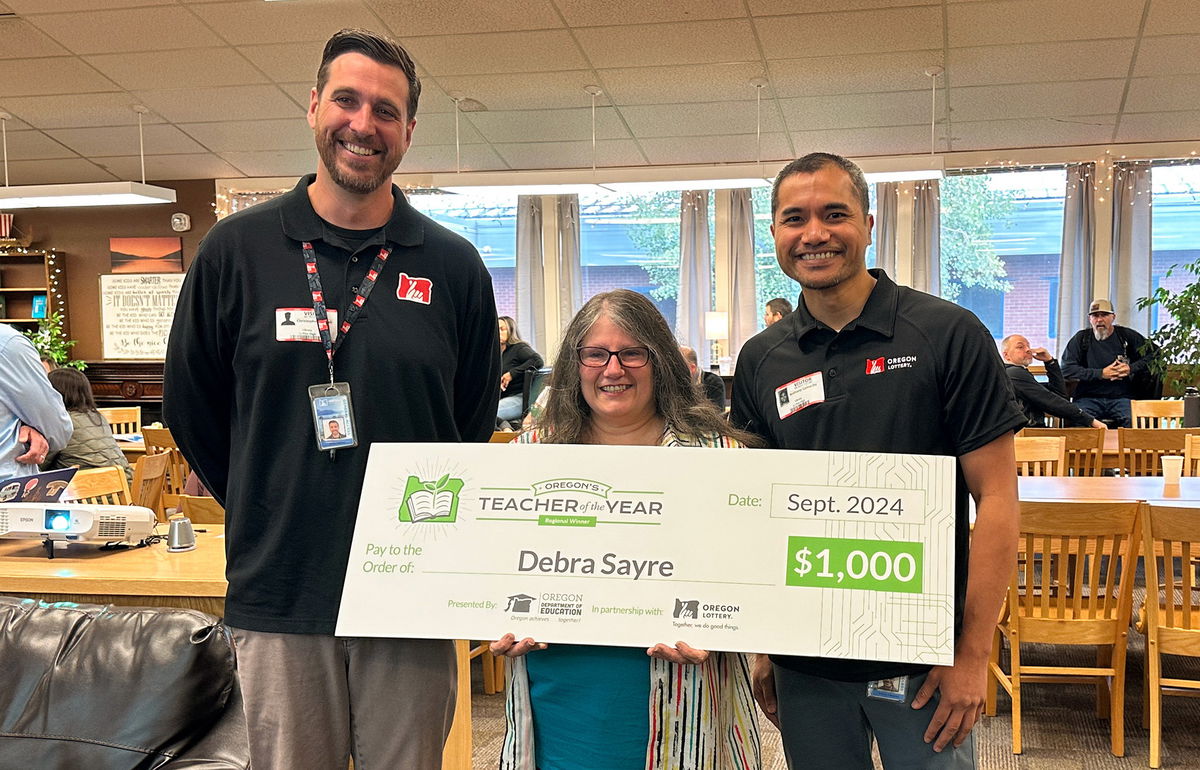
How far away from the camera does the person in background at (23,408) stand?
3535 millimetres

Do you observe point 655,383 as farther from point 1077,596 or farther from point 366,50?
point 1077,596

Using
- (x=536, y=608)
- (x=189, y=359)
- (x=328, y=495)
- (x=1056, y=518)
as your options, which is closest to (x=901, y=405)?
(x=536, y=608)

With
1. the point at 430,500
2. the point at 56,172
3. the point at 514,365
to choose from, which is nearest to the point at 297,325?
the point at 430,500

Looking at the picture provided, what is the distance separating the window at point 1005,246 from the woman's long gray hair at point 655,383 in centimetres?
896

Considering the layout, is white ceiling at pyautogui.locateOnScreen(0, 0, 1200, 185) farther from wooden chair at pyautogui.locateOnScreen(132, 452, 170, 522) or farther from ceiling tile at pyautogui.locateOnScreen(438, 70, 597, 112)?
wooden chair at pyautogui.locateOnScreen(132, 452, 170, 522)

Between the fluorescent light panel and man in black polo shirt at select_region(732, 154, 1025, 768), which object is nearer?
man in black polo shirt at select_region(732, 154, 1025, 768)

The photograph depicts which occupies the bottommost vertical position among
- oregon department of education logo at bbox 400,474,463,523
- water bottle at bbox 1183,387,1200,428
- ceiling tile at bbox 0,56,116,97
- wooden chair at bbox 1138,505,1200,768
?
wooden chair at bbox 1138,505,1200,768

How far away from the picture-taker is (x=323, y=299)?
1.75 m

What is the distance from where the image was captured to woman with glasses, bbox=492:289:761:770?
170 cm

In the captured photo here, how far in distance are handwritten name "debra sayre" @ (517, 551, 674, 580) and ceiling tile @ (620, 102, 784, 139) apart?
7186 mm

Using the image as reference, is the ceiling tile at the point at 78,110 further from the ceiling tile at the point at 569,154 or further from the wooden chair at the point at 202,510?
the wooden chair at the point at 202,510

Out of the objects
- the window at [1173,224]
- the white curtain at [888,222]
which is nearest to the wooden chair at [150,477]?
the white curtain at [888,222]

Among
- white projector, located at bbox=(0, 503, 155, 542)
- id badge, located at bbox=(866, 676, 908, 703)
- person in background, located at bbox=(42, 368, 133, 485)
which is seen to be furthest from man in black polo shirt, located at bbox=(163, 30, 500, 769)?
person in background, located at bbox=(42, 368, 133, 485)

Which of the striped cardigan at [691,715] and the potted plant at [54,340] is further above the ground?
the potted plant at [54,340]
